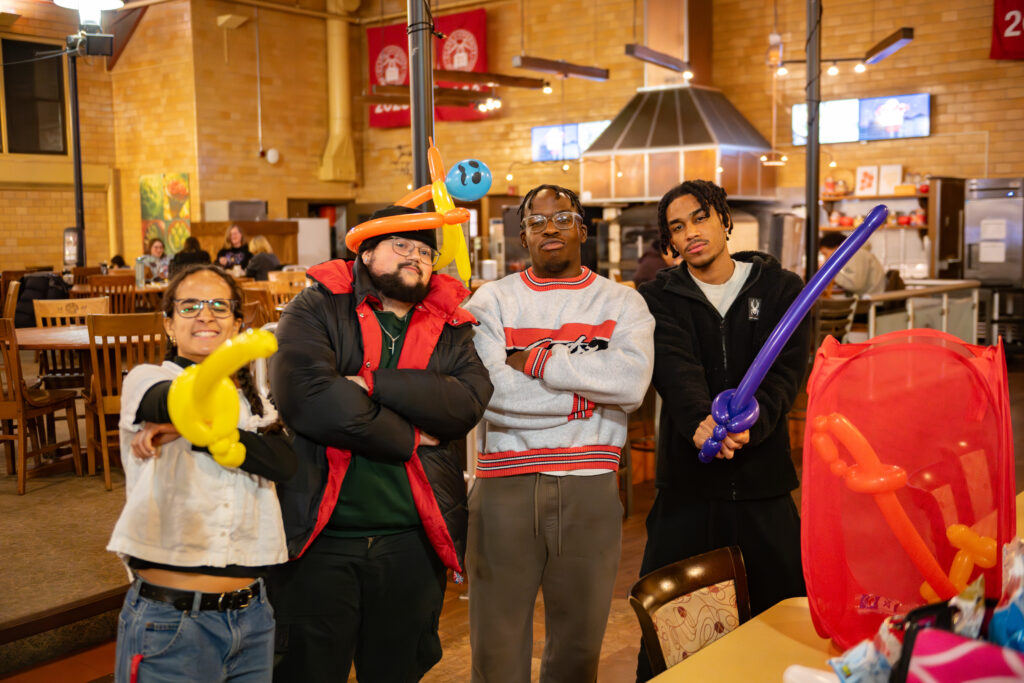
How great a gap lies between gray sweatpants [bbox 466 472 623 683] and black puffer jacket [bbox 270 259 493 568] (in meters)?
0.15

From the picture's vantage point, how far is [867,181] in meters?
11.8

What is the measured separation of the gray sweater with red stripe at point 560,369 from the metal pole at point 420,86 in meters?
1.20

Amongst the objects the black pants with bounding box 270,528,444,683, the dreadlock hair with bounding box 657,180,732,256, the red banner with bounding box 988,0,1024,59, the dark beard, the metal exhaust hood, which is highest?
the red banner with bounding box 988,0,1024,59

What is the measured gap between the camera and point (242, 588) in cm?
177

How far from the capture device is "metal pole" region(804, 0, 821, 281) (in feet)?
18.5

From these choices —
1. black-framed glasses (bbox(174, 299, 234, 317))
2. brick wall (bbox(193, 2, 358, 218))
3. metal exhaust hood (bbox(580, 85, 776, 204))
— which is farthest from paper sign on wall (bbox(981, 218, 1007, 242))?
black-framed glasses (bbox(174, 299, 234, 317))

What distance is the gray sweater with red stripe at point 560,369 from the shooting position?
214cm

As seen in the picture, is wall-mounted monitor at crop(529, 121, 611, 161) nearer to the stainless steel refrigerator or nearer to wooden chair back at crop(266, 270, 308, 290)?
the stainless steel refrigerator

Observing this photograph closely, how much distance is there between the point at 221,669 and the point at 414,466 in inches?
21.6

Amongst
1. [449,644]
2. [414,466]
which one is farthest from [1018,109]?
[414,466]

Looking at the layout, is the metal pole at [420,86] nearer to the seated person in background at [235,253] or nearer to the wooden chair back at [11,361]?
the wooden chair back at [11,361]

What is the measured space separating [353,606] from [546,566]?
20.0 inches

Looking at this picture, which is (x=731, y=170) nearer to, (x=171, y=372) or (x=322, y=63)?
(x=322, y=63)

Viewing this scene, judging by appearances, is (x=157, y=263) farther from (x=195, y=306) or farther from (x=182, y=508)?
(x=182, y=508)
